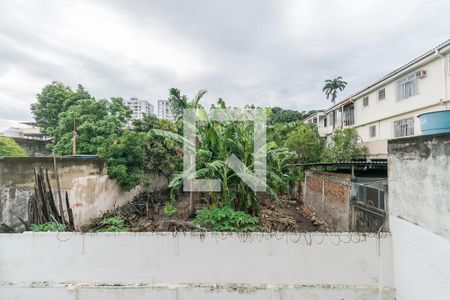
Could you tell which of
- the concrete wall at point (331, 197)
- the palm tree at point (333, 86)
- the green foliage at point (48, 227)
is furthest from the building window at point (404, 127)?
the palm tree at point (333, 86)

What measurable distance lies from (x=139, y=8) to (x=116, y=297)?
7.35m

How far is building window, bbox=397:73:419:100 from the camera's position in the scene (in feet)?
31.6

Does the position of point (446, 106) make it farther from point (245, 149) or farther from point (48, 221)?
point (48, 221)

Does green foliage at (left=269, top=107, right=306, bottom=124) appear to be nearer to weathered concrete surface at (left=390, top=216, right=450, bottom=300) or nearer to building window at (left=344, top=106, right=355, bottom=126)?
building window at (left=344, top=106, right=355, bottom=126)

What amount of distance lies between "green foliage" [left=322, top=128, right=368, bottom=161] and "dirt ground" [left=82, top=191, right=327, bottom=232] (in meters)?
3.09

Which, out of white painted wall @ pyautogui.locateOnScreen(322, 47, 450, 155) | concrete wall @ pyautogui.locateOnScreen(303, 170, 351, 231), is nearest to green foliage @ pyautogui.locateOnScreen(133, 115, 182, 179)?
concrete wall @ pyautogui.locateOnScreen(303, 170, 351, 231)

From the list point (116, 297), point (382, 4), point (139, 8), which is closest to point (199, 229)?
point (116, 297)

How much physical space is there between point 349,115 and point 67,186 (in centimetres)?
1683

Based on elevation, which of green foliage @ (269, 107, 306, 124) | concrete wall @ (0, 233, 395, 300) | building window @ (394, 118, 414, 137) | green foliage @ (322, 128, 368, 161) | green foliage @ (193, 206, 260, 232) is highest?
green foliage @ (269, 107, 306, 124)

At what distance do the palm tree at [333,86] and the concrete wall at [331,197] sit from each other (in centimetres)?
2359

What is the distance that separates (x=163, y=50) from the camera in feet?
28.0

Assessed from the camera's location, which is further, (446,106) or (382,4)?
(446,106)

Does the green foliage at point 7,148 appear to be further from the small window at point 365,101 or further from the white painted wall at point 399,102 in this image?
the small window at point 365,101

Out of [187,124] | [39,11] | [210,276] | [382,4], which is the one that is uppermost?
[382,4]
